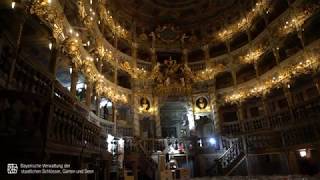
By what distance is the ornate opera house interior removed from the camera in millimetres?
7062

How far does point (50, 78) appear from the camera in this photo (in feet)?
32.8

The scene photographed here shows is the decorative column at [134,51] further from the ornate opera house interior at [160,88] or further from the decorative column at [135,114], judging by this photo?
the decorative column at [135,114]

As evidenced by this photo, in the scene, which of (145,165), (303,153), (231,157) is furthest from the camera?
(231,157)

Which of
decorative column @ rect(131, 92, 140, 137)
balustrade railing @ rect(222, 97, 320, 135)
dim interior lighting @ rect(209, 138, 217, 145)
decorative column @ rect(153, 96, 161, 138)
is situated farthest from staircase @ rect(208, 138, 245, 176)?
decorative column @ rect(131, 92, 140, 137)

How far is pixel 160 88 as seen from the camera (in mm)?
27078

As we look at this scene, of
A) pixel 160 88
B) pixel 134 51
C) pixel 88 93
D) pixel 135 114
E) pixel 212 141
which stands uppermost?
pixel 134 51

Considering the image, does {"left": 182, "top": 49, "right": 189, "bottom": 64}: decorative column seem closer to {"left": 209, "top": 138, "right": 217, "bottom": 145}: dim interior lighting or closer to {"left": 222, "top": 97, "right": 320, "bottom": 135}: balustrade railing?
{"left": 222, "top": 97, "right": 320, "bottom": 135}: balustrade railing

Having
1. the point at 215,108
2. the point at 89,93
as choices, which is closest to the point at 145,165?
the point at 89,93

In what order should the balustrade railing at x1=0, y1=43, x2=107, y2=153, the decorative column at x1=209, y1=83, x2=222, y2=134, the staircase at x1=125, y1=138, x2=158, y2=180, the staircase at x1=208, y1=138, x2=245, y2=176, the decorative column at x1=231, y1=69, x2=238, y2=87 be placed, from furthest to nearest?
the decorative column at x1=231, y1=69, x2=238, y2=87
the decorative column at x1=209, y1=83, x2=222, y2=134
the staircase at x1=208, y1=138, x2=245, y2=176
the staircase at x1=125, y1=138, x2=158, y2=180
the balustrade railing at x1=0, y1=43, x2=107, y2=153

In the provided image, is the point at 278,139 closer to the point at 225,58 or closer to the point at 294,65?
the point at 294,65

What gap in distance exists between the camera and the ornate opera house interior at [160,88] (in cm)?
706

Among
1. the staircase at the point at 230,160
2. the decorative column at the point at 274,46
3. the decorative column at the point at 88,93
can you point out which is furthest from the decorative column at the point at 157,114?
the decorative column at the point at 274,46

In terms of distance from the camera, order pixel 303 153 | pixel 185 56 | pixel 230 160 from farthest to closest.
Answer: pixel 185 56
pixel 230 160
pixel 303 153

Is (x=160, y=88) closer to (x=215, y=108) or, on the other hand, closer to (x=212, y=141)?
(x=215, y=108)
